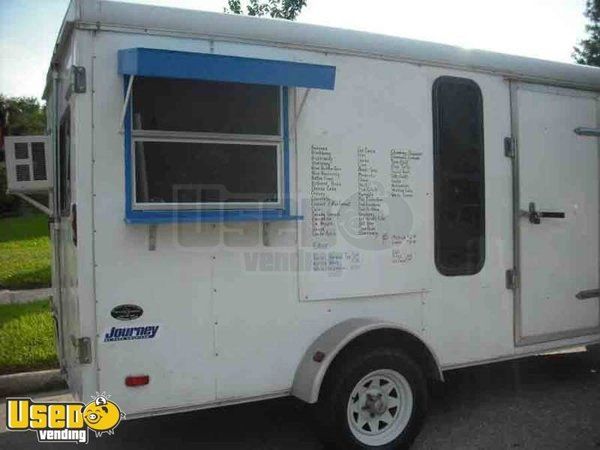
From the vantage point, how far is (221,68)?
3.19 metres

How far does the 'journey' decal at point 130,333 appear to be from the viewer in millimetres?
3168

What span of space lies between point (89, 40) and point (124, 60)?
0.76 feet

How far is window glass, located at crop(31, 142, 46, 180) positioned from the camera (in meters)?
3.83

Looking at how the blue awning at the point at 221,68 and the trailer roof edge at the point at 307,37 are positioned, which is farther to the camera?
the trailer roof edge at the point at 307,37

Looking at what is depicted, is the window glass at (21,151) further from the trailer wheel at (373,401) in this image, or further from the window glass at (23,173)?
the trailer wheel at (373,401)

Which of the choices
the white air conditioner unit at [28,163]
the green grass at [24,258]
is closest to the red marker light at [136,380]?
the white air conditioner unit at [28,163]

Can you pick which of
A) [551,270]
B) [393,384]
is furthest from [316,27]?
[551,270]

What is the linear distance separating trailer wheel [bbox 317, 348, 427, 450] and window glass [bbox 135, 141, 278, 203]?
1.17 meters

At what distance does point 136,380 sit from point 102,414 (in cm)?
27

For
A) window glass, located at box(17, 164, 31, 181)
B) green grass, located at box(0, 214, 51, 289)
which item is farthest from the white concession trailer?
green grass, located at box(0, 214, 51, 289)

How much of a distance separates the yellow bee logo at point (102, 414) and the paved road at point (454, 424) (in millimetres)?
901

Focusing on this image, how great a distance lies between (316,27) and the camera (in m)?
3.68

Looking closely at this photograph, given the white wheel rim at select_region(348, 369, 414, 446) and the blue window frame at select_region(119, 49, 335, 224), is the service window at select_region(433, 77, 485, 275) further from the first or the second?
the blue window frame at select_region(119, 49, 335, 224)

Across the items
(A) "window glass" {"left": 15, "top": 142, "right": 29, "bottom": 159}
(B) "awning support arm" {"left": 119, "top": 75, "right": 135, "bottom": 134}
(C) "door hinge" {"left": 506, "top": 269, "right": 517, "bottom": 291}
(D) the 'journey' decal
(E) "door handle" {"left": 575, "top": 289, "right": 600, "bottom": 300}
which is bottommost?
(E) "door handle" {"left": 575, "top": 289, "right": 600, "bottom": 300}
